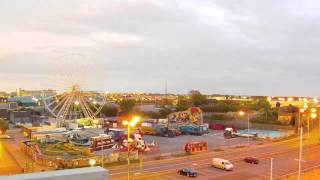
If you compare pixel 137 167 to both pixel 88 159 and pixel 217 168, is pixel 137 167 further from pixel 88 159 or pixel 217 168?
pixel 217 168

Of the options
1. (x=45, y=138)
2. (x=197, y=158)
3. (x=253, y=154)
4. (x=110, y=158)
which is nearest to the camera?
(x=110, y=158)

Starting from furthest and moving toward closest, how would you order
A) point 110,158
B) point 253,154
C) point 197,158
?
point 253,154 → point 197,158 → point 110,158

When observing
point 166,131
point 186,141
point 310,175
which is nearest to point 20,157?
point 186,141

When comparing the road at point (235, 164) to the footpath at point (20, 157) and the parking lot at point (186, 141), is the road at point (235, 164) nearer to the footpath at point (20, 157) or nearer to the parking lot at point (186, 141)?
the parking lot at point (186, 141)

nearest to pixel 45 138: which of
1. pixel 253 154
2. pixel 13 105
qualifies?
pixel 253 154

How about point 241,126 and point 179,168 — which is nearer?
point 179,168

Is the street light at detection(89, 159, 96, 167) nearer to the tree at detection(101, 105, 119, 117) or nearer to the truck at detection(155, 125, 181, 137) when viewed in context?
the truck at detection(155, 125, 181, 137)

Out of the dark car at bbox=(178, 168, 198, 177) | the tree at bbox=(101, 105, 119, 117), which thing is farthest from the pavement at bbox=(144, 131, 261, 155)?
the tree at bbox=(101, 105, 119, 117)
